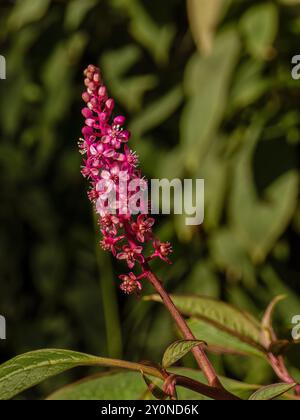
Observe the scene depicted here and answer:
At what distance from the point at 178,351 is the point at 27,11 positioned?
1065 mm

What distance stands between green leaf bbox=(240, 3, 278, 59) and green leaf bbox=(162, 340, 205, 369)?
85cm

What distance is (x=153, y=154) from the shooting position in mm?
1461

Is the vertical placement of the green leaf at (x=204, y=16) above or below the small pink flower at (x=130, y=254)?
above

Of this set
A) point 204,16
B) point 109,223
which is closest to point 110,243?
point 109,223

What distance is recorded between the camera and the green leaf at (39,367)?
408mm

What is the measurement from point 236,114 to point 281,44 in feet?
0.41

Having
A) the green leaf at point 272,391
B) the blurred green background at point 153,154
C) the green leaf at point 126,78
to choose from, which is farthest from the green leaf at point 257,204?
the green leaf at point 272,391

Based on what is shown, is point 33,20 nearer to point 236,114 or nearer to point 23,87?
point 23,87

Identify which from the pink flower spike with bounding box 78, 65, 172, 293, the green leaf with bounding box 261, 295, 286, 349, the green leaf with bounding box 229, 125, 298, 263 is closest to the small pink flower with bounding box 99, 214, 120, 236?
the pink flower spike with bounding box 78, 65, 172, 293

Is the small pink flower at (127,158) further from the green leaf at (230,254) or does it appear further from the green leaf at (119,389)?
the green leaf at (230,254)

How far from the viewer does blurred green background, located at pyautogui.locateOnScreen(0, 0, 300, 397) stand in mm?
1283

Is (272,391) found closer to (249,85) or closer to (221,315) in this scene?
(221,315)

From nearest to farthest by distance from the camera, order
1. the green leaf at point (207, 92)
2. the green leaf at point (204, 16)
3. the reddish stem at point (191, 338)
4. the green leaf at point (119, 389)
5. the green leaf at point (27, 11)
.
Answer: the reddish stem at point (191, 338) < the green leaf at point (119, 389) < the green leaf at point (204, 16) < the green leaf at point (207, 92) < the green leaf at point (27, 11)

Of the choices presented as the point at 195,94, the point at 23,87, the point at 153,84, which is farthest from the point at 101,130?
the point at 23,87
